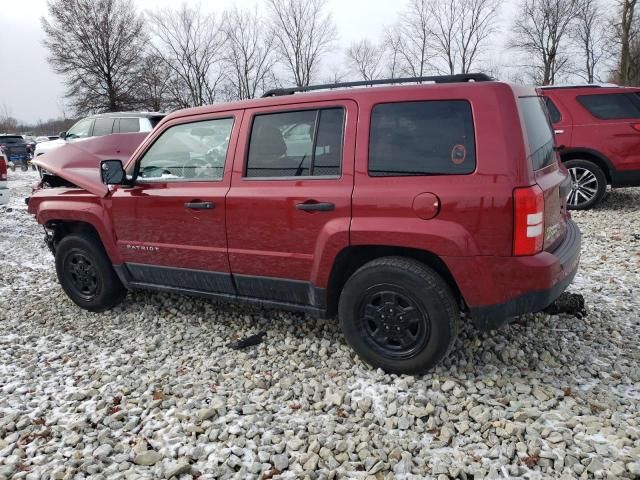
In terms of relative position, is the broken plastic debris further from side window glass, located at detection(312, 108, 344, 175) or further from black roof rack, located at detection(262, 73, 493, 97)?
black roof rack, located at detection(262, 73, 493, 97)

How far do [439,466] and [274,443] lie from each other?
0.88 m

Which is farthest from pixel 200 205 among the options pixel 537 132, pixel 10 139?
pixel 10 139

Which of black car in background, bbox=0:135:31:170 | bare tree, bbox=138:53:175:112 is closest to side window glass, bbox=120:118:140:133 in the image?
black car in background, bbox=0:135:31:170

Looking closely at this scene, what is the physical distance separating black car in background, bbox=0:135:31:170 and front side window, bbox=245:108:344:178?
23949mm

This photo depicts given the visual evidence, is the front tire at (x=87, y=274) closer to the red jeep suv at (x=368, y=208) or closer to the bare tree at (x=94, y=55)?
the red jeep suv at (x=368, y=208)

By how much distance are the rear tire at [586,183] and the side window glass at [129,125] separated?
29.5 feet

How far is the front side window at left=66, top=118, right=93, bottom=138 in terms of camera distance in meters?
12.6

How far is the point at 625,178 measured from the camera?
756 centimetres

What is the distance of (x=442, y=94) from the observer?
2889mm

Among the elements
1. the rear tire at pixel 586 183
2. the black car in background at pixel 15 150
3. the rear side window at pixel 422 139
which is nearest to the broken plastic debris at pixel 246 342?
the rear side window at pixel 422 139

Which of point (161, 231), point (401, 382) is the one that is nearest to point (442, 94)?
point (401, 382)

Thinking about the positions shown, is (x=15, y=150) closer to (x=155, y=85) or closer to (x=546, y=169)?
(x=155, y=85)

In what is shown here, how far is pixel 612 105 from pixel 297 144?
21.6 ft

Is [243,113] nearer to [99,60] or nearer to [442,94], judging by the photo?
[442,94]
